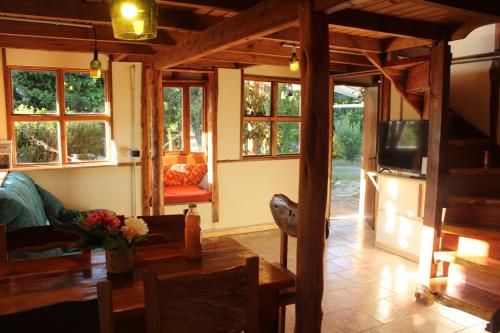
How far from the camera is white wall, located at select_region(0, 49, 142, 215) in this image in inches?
197

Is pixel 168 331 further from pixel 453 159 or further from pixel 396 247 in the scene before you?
pixel 396 247

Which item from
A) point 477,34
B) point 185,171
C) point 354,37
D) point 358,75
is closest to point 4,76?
point 185,171

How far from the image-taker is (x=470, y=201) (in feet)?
12.0

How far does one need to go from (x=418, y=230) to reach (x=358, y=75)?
95.1 inches

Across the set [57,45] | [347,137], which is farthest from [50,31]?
[347,137]

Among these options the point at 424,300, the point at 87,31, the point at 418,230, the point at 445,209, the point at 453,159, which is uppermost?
the point at 87,31

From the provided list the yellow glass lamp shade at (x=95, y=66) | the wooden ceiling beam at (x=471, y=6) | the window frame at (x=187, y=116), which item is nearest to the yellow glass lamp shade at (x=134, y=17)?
the wooden ceiling beam at (x=471, y=6)

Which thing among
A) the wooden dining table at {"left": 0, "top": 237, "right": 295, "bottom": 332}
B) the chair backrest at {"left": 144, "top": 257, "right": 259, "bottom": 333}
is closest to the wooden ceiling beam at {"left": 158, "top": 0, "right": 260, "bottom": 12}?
the wooden dining table at {"left": 0, "top": 237, "right": 295, "bottom": 332}

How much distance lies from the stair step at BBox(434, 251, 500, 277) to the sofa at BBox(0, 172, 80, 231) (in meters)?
3.12

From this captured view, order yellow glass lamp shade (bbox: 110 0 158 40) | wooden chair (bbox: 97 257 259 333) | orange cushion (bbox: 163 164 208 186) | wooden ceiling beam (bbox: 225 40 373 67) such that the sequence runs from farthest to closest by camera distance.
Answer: orange cushion (bbox: 163 164 208 186), wooden ceiling beam (bbox: 225 40 373 67), yellow glass lamp shade (bbox: 110 0 158 40), wooden chair (bbox: 97 257 259 333)

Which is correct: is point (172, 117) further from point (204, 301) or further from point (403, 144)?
point (204, 301)

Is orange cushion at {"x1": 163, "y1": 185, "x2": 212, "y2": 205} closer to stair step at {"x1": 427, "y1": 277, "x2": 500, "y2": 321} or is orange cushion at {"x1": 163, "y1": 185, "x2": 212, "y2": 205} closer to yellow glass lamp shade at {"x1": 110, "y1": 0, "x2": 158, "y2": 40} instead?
stair step at {"x1": 427, "y1": 277, "x2": 500, "y2": 321}

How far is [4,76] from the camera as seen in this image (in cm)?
480

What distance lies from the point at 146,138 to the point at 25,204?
7.55 feet
